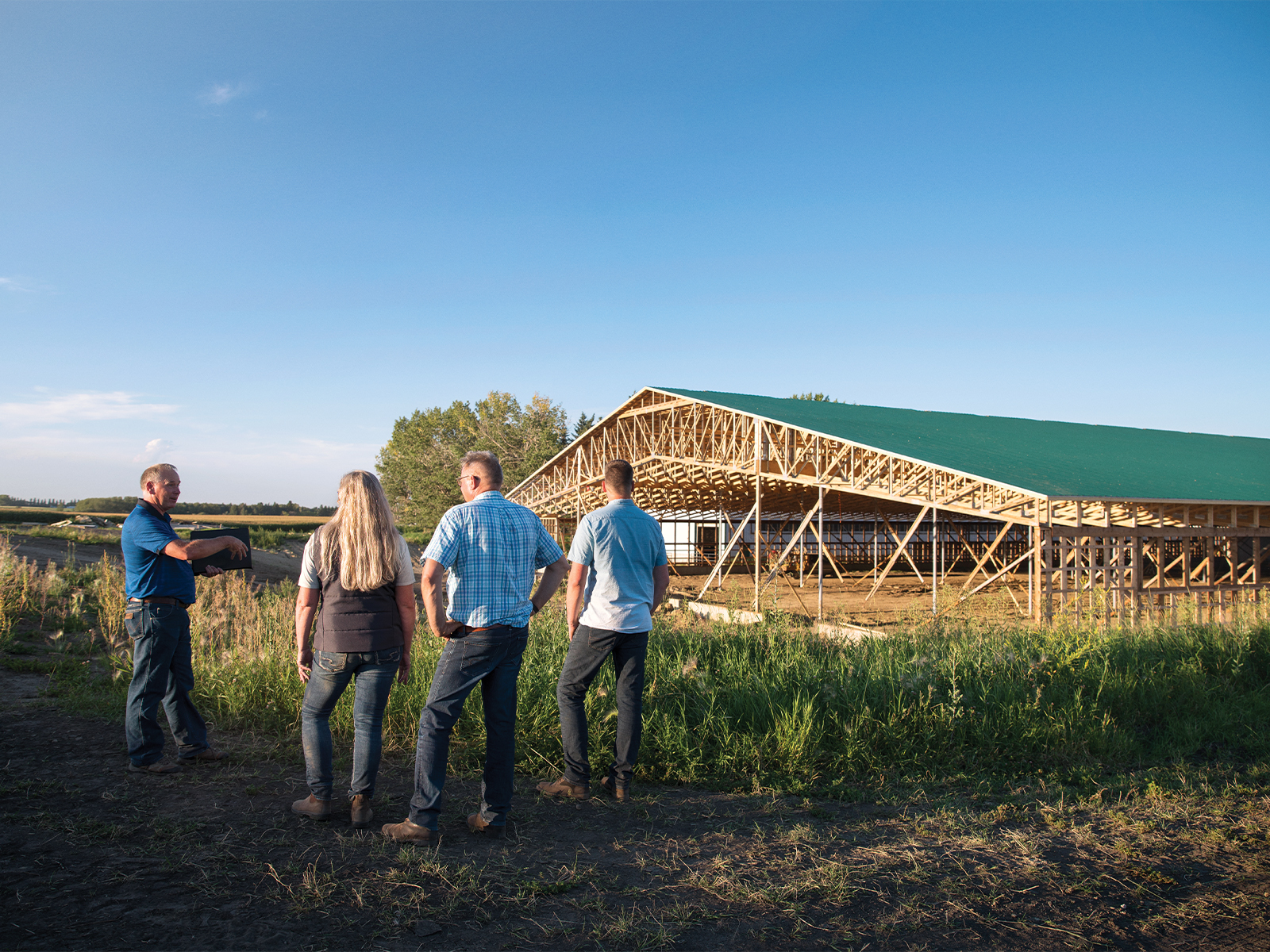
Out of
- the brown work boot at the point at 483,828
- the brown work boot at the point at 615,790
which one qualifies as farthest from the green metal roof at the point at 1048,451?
the brown work boot at the point at 483,828

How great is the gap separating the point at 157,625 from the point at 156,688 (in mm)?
393

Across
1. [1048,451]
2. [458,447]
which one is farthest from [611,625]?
[458,447]

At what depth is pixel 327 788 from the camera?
4.20 meters

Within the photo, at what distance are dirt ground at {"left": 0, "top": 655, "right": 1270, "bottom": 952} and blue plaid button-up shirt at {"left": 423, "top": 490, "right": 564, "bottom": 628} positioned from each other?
3.74 feet

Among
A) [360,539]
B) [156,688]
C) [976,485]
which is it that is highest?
[976,485]

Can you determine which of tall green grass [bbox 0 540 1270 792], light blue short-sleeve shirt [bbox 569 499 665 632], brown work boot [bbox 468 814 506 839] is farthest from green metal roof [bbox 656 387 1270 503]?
brown work boot [bbox 468 814 506 839]

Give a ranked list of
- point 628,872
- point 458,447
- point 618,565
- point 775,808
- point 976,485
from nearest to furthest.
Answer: point 628,872 < point 775,808 < point 618,565 < point 976,485 < point 458,447

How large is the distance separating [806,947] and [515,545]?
226 cm

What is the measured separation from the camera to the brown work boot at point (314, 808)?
4.15m

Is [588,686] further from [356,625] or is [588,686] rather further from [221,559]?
[221,559]

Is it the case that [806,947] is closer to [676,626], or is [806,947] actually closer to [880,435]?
[676,626]

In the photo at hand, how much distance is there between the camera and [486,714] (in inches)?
165

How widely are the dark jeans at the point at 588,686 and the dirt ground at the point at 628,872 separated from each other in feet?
0.82

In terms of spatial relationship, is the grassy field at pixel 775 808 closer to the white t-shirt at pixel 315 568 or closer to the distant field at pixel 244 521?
the white t-shirt at pixel 315 568
